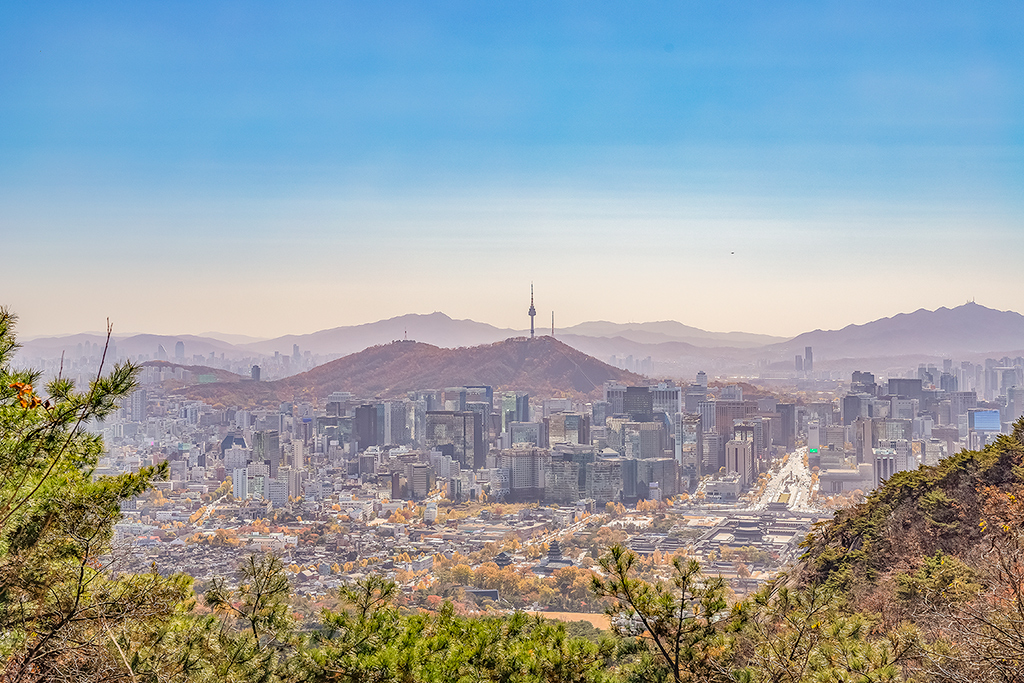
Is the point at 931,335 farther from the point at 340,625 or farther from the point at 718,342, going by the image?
the point at 340,625

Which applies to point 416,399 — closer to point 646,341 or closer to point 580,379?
point 580,379

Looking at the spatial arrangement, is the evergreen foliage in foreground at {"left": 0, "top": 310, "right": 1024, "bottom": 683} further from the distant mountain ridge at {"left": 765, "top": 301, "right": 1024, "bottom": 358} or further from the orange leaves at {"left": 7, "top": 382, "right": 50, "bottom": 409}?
the distant mountain ridge at {"left": 765, "top": 301, "right": 1024, "bottom": 358}

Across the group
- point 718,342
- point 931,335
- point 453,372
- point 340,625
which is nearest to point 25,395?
point 340,625

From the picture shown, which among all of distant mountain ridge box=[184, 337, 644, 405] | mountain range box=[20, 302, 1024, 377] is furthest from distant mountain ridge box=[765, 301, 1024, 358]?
distant mountain ridge box=[184, 337, 644, 405]

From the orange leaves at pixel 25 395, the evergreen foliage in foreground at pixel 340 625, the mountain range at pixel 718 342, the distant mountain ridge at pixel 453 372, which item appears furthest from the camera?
the mountain range at pixel 718 342

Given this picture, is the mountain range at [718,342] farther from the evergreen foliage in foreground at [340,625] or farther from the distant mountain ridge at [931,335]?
the evergreen foliage in foreground at [340,625]

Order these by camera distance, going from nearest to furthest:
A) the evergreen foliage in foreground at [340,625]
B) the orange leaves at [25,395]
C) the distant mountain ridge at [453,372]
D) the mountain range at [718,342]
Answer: the orange leaves at [25,395] → the evergreen foliage in foreground at [340,625] → the distant mountain ridge at [453,372] → the mountain range at [718,342]

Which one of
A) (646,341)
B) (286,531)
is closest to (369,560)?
(286,531)

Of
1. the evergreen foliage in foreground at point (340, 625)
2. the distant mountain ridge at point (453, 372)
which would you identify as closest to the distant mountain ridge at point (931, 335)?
the distant mountain ridge at point (453, 372)
